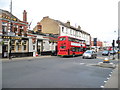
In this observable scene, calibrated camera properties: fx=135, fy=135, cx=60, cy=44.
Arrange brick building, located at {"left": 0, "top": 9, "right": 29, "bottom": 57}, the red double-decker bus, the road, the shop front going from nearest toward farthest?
the road
brick building, located at {"left": 0, "top": 9, "right": 29, "bottom": 57}
the shop front
the red double-decker bus

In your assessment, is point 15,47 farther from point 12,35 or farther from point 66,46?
point 66,46

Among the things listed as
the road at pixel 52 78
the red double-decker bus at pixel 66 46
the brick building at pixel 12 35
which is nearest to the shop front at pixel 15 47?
the brick building at pixel 12 35

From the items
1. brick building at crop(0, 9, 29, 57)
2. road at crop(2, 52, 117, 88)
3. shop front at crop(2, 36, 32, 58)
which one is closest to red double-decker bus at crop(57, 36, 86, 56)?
shop front at crop(2, 36, 32, 58)

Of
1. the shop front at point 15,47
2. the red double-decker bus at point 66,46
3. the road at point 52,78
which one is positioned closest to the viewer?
the road at point 52,78

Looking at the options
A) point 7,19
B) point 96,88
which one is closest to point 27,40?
point 7,19

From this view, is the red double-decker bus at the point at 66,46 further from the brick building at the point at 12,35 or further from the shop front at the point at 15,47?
the brick building at the point at 12,35

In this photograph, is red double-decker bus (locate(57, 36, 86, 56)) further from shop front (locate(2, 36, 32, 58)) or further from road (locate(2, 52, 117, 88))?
road (locate(2, 52, 117, 88))

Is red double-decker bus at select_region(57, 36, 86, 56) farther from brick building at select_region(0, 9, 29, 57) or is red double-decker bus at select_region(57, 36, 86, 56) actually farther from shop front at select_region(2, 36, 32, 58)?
brick building at select_region(0, 9, 29, 57)

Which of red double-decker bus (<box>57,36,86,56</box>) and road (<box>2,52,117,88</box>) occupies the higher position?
red double-decker bus (<box>57,36,86,56</box>)

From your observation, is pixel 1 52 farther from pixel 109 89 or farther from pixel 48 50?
pixel 109 89

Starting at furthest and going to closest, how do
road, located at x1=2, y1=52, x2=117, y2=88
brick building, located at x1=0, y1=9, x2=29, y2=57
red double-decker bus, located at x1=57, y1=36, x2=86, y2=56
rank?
red double-decker bus, located at x1=57, y1=36, x2=86, y2=56 → brick building, located at x1=0, y1=9, x2=29, y2=57 → road, located at x1=2, y1=52, x2=117, y2=88

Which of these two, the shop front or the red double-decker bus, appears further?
the red double-decker bus

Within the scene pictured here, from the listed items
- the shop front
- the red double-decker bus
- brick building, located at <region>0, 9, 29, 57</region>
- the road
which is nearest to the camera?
the road

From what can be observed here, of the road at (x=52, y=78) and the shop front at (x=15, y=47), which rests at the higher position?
the shop front at (x=15, y=47)
